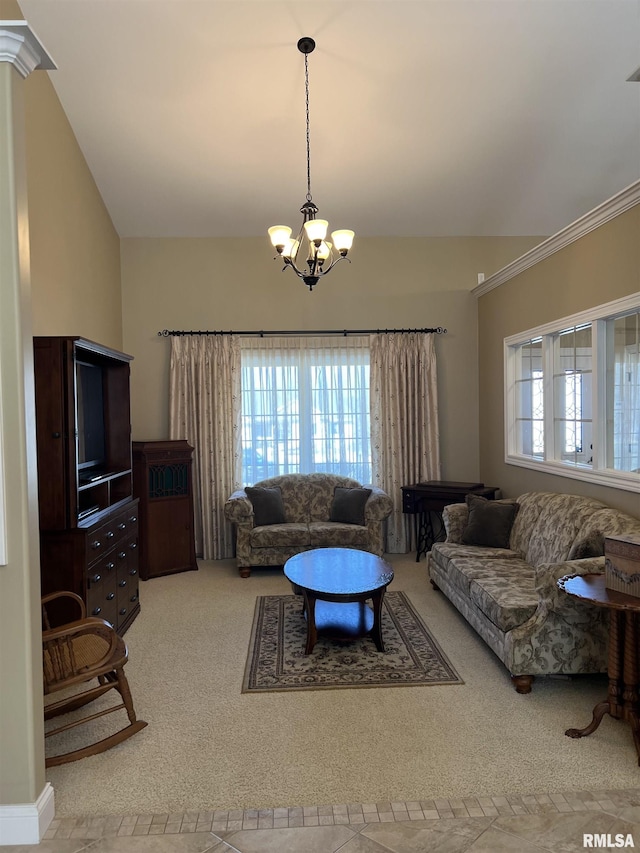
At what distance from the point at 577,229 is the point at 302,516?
3622 millimetres

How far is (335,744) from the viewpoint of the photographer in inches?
104

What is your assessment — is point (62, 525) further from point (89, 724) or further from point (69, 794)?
point (69, 794)

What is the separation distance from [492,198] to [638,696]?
4761 millimetres

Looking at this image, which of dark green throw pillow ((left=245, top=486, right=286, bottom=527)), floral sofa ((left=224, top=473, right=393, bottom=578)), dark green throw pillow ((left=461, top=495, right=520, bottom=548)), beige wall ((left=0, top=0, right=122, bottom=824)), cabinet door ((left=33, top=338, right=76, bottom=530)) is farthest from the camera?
dark green throw pillow ((left=245, top=486, right=286, bottom=527))

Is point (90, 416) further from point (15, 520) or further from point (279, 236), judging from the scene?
point (15, 520)

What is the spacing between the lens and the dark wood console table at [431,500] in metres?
5.61

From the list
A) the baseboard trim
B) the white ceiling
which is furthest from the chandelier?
the baseboard trim

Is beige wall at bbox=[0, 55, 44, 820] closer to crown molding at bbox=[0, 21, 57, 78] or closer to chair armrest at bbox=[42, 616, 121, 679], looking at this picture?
crown molding at bbox=[0, 21, 57, 78]

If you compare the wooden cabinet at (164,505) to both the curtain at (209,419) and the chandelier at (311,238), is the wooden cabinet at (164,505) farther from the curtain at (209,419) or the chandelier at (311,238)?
the chandelier at (311,238)

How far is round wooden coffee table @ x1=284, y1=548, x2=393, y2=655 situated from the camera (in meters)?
3.54

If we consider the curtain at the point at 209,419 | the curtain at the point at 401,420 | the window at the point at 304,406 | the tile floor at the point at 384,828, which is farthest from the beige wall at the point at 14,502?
the curtain at the point at 401,420

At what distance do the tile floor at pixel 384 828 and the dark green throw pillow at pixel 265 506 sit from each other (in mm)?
3460

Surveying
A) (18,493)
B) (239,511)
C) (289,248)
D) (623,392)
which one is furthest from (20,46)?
(239,511)

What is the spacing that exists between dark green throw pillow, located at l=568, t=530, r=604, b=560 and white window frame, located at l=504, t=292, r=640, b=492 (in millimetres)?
495
